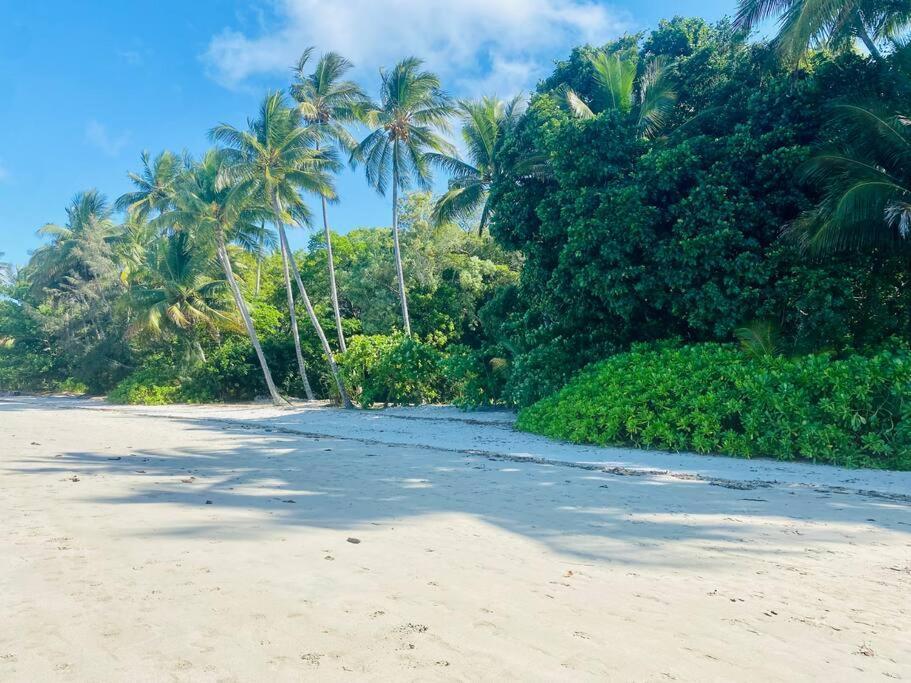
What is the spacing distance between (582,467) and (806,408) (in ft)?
11.3

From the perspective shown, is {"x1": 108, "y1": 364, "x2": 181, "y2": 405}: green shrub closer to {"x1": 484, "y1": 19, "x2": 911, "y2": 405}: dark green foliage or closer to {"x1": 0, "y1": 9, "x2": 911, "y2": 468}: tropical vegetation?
{"x1": 0, "y1": 9, "x2": 911, "y2": 468}: tropical vegetation

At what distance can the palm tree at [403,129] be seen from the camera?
22656mm

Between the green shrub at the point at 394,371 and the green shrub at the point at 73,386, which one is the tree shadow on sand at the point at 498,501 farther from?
the green shrub at the point at 73,386

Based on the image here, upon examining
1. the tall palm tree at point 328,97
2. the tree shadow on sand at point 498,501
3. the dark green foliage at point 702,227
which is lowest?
the tree shadow on sand at point 498,501

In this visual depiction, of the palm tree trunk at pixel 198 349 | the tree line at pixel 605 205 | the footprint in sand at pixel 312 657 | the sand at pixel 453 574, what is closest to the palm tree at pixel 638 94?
the tree line at pixel 605 205

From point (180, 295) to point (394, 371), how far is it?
1248 cm

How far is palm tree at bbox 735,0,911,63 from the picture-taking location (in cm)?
1048

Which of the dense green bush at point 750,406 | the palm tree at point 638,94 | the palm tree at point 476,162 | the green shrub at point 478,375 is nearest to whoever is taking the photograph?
the dense green bush at point 750,406

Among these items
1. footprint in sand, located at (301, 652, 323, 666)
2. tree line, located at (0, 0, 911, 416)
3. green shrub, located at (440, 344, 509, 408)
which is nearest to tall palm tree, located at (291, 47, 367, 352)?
tree line, located at (0, 0, 911, 416)

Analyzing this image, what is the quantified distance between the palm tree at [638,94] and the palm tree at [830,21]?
1949 millimetres

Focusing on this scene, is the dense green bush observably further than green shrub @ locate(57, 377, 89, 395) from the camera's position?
No

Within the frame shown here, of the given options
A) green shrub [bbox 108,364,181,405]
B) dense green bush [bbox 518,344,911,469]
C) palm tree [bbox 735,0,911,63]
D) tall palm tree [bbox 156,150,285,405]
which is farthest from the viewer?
green shrub [bbox 108,364,181,405]

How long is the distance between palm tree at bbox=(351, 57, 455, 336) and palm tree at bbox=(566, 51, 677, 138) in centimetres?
912

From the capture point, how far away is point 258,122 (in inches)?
884
